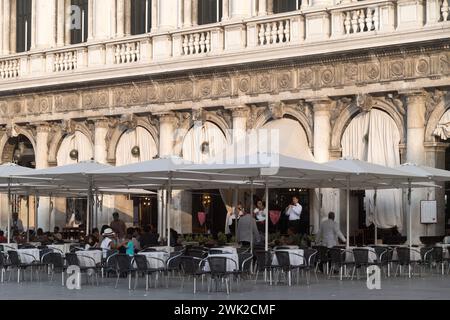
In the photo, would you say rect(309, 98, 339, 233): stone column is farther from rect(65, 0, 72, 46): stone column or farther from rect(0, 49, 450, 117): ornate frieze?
rect(65, 0, 72, 46): stone column

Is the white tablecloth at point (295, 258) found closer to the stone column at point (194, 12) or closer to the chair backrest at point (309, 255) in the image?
the chair backrest at point (309, 255)

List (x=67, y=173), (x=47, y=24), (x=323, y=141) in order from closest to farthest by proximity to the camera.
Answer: (x=67, y=173) < (x=323, y=141) < (x=47, y=24)

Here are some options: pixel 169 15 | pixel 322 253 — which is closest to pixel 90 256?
pixel 322 253

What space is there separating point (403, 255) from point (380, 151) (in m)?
Answer: 5.27

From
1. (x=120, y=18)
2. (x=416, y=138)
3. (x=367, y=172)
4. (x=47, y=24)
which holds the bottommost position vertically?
(x=367, y=172)

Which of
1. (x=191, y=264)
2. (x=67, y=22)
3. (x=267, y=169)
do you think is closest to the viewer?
(x=191, y=264)

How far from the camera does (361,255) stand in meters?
22.3

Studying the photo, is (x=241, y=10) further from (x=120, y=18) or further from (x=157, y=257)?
(x=157, y=257)

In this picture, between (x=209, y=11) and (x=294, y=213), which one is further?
(x=209, y=11)

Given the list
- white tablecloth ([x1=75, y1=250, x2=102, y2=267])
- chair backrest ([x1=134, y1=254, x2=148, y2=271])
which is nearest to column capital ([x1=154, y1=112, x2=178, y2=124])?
white tablecloth ([x1=75, y1=250, x2=102, y2=267])

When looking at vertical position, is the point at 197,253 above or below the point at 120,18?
below

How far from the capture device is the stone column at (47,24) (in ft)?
119

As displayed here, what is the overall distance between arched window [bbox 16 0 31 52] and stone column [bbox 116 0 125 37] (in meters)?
4.85
